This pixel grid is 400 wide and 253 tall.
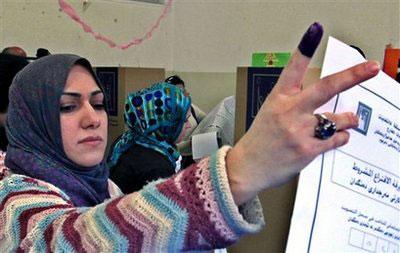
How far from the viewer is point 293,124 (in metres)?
0.49

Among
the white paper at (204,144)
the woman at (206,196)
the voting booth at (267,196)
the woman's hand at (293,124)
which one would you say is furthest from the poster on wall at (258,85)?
the white paper at (204,144)

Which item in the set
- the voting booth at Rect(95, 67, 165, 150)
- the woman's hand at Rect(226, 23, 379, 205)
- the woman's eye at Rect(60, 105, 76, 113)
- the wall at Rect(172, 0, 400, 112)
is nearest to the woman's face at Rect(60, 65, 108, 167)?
the woman's eye at Rect(60, 105, 76, 113)

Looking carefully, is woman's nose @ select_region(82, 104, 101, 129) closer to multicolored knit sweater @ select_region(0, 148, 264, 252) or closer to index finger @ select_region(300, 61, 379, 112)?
multicolored knit sweater @ select_region(0, 148, 264, 252)

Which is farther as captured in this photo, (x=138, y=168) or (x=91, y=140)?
(x=138, y=168)

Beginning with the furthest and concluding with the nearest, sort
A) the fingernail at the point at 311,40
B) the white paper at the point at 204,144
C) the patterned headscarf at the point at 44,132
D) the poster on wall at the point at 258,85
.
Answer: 1. the white paper at the point at 204,144
2. the poster on wall at the point at 258,85
3. the patterned headscarf at the point at 44,132
4. the fingernail at the point at 311,40

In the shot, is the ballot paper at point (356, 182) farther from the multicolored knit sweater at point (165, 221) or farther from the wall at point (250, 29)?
the wall at point (250, 29)

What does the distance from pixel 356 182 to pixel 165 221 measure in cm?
24

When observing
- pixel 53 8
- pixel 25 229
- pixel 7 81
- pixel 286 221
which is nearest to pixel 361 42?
pixel 53 8

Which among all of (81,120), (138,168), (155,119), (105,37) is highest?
(81,120)

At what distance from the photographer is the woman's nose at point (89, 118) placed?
1.07 meters

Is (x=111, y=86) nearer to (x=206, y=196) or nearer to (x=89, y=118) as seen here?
(x=89, y=118)

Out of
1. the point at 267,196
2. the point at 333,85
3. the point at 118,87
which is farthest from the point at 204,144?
the point at 333,85

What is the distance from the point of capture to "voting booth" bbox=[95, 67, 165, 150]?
2.33 metres

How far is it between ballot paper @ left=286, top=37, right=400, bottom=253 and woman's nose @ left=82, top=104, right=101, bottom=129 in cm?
63
